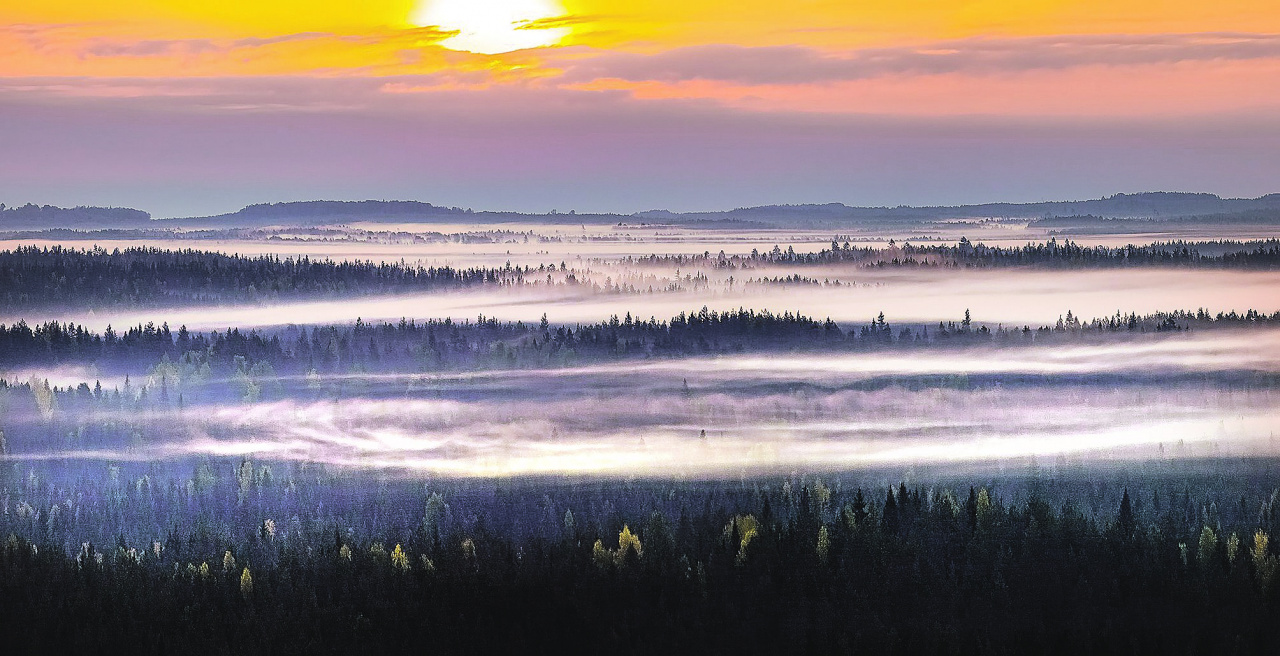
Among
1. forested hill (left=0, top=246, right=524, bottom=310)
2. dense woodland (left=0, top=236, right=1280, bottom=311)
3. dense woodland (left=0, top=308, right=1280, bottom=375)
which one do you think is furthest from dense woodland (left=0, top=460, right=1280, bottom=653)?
dense woodland (left=0, top=308, right=1280, bottom=375)

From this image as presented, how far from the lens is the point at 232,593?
41250 mm

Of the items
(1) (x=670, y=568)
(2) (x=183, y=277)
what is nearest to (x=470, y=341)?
(2) (x=183, y=277)

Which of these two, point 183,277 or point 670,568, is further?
point 183,277

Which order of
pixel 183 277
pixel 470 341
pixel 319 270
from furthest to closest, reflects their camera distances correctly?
1. pixel 470 341
2. pixel 319 270
3. pixel 183 277

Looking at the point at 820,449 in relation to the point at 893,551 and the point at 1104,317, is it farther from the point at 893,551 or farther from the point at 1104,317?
the point at 893,551

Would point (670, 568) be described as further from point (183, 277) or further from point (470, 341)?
point (470, 341)

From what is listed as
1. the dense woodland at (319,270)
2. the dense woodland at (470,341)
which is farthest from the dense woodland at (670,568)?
the dense woodland at (470,341)

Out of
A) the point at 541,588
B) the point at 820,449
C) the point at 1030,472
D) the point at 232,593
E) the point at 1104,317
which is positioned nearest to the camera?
the point at 541,588

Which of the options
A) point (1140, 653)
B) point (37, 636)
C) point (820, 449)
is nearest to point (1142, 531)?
point (1140, 653)

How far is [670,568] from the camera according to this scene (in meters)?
41.9

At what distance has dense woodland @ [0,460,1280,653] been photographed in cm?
3641

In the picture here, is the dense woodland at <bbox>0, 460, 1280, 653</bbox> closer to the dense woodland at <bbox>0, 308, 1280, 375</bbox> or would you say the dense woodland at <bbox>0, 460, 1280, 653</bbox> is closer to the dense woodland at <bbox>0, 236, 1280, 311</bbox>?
the dense woodland at <bbox>0, 236, 1280, 311</bbox>

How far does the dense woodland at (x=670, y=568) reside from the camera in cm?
3641

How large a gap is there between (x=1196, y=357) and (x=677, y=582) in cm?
3471
